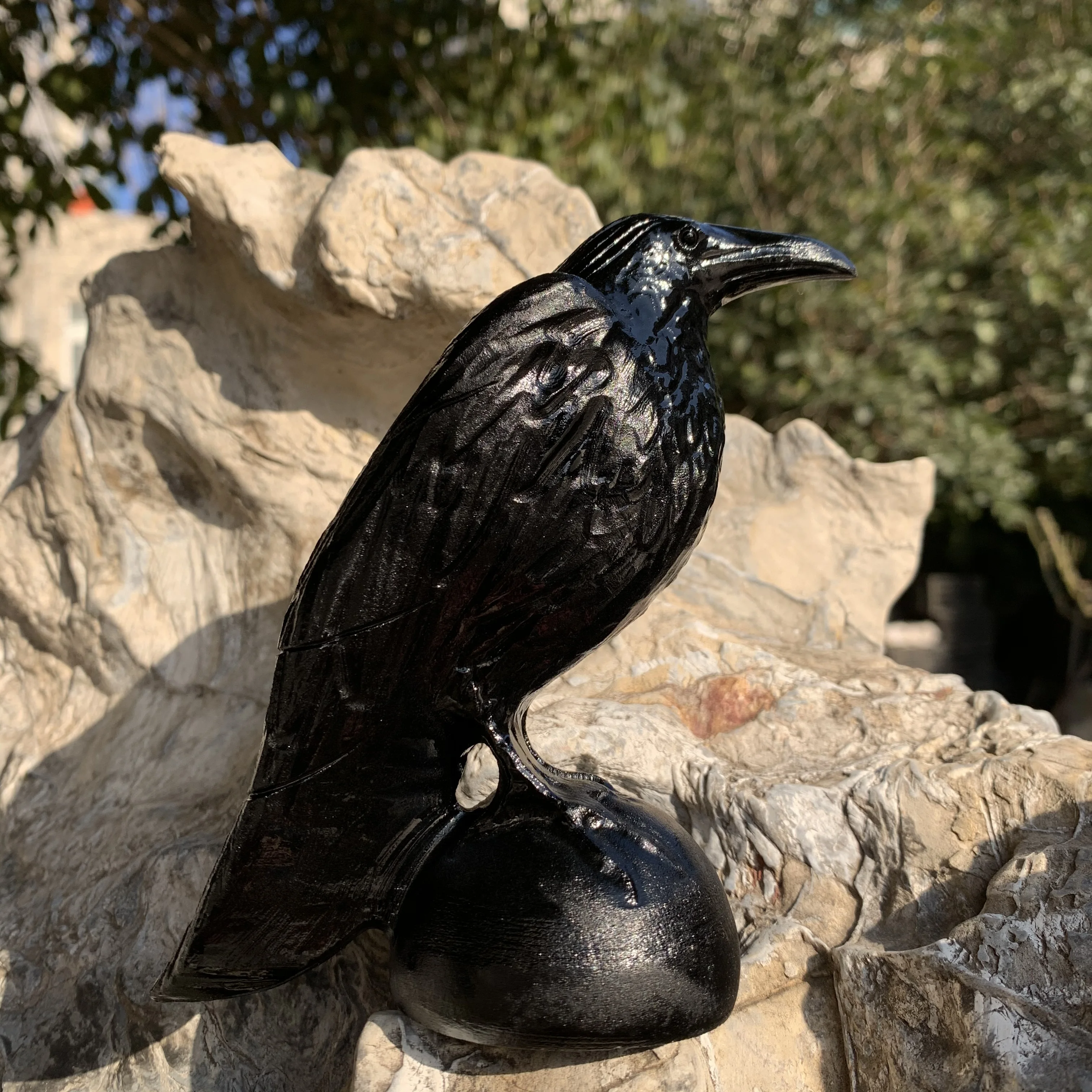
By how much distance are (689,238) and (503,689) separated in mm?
706

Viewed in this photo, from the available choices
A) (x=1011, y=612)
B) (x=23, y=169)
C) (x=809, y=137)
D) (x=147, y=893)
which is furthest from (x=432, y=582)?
(x=1011, y=612)

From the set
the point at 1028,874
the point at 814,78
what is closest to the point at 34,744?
the point at 1028,874

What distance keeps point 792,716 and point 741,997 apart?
589mm

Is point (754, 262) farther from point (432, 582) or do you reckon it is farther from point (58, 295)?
point (58, 295)

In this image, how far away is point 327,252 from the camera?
1.85 meters

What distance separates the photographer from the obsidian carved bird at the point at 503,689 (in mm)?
1253

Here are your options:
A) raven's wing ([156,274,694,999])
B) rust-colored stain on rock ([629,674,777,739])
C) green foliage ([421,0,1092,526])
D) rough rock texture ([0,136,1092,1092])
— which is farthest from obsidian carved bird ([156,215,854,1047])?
green foliage ([421,0,1092,526])

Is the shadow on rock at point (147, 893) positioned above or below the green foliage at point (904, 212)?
below

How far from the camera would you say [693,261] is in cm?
142

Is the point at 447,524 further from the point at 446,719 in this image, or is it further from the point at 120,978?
the point at 120,978

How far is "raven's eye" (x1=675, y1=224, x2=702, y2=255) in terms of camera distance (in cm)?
142

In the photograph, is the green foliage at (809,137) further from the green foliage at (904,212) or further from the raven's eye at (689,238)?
the raven's eye at (689,238)

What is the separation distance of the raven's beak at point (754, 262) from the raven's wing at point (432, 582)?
0.77 ft

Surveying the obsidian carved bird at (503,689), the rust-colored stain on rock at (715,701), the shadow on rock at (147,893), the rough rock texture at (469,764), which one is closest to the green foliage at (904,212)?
the rough rock texture at (469,764)
